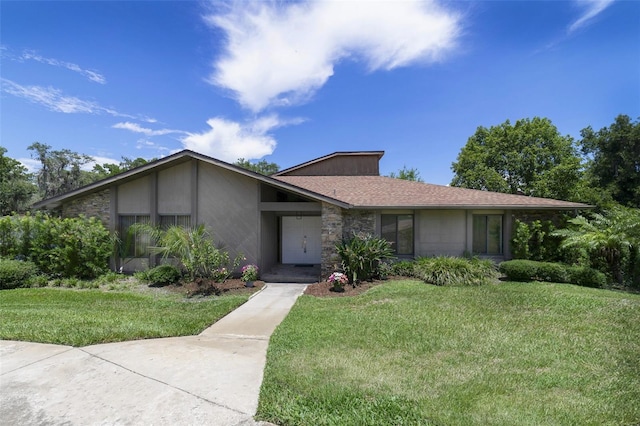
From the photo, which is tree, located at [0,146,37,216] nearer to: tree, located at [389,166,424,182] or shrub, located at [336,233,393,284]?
shrub, located at [336,233,393,284]

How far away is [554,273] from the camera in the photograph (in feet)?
33.9

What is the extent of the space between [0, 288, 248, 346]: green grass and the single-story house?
10.9 ft

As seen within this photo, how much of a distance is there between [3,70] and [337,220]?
1214 centimetres

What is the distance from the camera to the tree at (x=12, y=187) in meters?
34.5

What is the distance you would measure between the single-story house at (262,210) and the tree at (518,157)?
1569 cm

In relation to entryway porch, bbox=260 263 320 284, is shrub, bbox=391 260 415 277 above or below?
above

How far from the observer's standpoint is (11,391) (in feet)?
12.1

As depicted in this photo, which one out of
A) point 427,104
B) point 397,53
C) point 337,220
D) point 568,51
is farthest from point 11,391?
point 427,104

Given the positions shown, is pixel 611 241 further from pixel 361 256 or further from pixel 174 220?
pixel 174 220

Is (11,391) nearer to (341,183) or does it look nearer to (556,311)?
(556,311)

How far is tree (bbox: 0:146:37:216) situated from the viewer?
34.5m

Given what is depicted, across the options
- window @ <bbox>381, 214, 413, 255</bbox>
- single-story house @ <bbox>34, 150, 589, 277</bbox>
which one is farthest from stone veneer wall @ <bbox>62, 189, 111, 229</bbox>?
window @ <bbox>381, 214, 413, 255</bbox>

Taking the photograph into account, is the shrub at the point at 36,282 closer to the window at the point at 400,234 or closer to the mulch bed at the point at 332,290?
the mulch bed at the point at 332,290

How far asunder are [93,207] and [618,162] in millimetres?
38488
